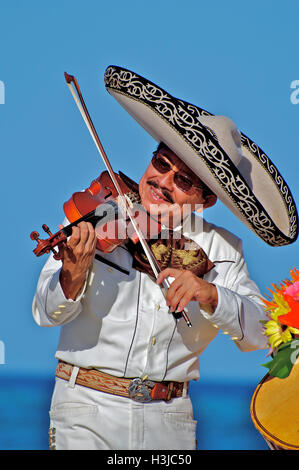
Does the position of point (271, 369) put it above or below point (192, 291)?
below

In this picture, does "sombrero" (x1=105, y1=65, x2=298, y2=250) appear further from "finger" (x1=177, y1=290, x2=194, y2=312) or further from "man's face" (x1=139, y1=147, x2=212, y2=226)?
"finger" (x1=177, y1=290, x2=194, y2=312)

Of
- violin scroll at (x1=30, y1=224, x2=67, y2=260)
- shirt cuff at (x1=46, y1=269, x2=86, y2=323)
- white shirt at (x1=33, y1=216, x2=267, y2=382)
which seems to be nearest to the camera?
violin scroll at (x1=30, y1=224, x2=67, y2=260)

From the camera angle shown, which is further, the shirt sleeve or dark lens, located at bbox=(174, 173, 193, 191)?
dark lens, located at bbox=(174, 173, 193, 191)

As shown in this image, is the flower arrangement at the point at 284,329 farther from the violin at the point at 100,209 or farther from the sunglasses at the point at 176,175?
the sunglasses at the point at 176,175

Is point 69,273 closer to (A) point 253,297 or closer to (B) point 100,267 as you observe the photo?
(B) point 100,267

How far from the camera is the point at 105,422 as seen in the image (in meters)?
2.57

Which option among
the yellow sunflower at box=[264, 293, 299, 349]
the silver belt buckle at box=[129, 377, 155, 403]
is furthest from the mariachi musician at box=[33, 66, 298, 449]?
the yellow sunflower at box=[264, 293, 299, 349]

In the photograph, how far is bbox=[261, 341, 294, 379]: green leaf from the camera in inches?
85.4

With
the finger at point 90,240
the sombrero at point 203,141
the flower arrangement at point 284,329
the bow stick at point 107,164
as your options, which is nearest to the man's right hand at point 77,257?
the finger at point 90,240

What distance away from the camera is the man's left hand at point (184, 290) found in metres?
2.36

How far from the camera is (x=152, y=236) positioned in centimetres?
266

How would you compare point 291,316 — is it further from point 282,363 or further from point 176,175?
point 176,175
